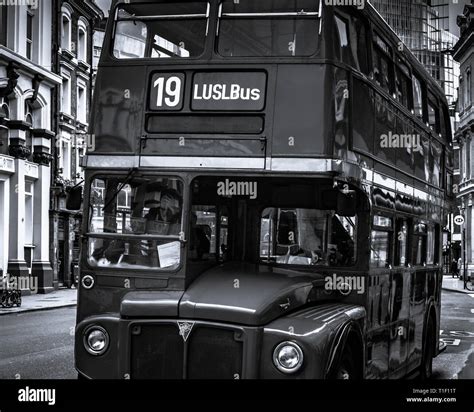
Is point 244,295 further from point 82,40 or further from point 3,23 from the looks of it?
point 82,40

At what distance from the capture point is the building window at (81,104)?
167 feet

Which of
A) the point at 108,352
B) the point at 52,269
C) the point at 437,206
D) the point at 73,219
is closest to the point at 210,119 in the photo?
the point at 108,352

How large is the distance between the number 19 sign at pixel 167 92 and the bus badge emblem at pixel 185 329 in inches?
84.8

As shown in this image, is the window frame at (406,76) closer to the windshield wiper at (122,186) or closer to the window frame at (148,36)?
the window frame at (148,36)

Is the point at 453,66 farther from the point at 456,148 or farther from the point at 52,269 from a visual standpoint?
the point at 52,269

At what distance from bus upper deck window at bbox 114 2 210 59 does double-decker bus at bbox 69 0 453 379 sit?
14 mm

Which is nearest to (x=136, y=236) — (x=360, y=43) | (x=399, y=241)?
(x=360, y=43)

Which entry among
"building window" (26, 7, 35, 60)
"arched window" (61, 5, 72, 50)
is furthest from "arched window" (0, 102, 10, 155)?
"arched window" (61, 5, 72, 50)

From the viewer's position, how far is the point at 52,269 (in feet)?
142

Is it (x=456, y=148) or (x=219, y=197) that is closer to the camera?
(x=219, y=197)

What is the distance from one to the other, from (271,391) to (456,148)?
235ft

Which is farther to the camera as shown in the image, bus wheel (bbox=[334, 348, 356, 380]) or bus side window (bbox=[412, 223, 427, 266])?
bus side window (bbox=[412, 223, 427, 266])

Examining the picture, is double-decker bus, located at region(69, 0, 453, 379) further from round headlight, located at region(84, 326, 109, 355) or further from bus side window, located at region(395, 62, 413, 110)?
bus side window, located at region(395, 62, 413, 110)

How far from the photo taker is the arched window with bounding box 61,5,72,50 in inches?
1867
